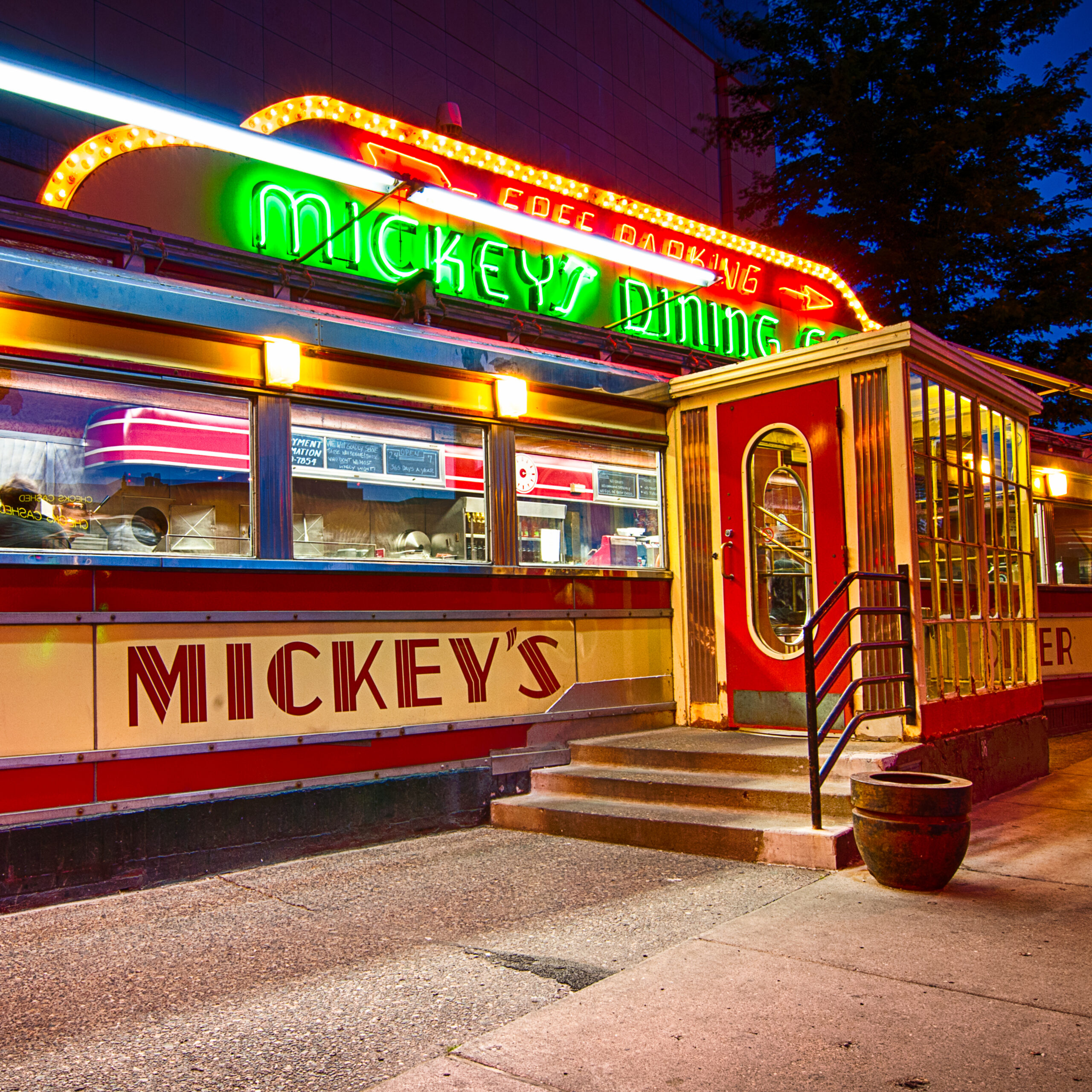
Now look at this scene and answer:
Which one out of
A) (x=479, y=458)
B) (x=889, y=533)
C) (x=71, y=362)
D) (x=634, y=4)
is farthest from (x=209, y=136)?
(x=634, y=4)

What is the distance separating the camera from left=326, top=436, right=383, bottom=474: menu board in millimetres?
5531

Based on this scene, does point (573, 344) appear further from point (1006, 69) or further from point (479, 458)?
point (1006, 69)

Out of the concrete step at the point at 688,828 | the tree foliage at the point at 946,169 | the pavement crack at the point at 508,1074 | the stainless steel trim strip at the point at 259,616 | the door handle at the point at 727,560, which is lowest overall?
the pavement crack at the point at 508,1074

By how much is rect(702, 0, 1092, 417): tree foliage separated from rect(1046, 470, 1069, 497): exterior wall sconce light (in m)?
6.21

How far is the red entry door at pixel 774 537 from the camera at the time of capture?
6293mm

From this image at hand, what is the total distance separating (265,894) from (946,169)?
15.1 meters

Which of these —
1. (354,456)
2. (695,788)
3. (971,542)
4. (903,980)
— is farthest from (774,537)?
(903,980)

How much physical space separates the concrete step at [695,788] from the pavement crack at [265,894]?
2.03 m

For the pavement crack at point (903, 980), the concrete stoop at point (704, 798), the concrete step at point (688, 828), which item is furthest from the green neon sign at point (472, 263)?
the pavement crack at point (903, 980)

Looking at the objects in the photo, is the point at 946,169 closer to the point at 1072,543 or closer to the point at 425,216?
the point at 1072,543

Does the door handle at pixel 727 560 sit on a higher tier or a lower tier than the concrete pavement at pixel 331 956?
higher

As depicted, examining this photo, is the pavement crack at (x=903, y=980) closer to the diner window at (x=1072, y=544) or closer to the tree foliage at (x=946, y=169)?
the diner window at (x=1072, y=544)

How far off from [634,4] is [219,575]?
718 inches

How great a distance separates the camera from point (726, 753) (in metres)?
5.74
